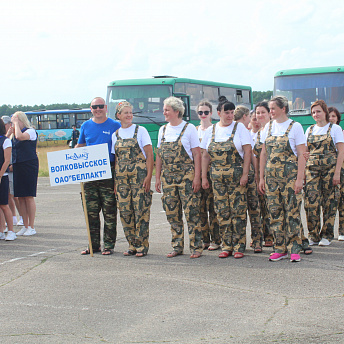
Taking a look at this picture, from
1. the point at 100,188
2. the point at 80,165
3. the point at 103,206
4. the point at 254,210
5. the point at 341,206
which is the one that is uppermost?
the point at 80,165

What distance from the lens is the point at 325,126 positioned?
8156 millimetres

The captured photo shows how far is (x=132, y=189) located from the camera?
7.59 metres

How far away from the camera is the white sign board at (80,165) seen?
7582mm

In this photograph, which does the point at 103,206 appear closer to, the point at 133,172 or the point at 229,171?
the point at 133,172

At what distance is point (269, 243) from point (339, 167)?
4.57ft

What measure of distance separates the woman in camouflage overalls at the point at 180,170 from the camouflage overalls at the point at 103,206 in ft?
2.55

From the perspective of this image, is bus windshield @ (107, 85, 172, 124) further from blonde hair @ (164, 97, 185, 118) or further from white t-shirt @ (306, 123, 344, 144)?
blonde hair @ (164, 97, 185, 118)

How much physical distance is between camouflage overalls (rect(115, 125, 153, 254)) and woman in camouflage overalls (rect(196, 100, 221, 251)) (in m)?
0.77

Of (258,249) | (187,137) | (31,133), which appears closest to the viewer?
(187,137)

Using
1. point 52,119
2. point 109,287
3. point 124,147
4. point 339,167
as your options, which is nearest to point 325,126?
point 339,167

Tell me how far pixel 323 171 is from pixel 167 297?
→ 11.4ft

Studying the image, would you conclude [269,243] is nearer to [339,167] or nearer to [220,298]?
[339,167]

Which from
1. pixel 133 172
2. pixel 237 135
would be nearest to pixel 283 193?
pixel 237 135

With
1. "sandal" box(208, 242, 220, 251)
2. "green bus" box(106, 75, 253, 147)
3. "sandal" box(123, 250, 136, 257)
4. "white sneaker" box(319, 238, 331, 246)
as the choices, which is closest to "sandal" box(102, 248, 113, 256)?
"sandal" box(123, 250, 136, 257)
